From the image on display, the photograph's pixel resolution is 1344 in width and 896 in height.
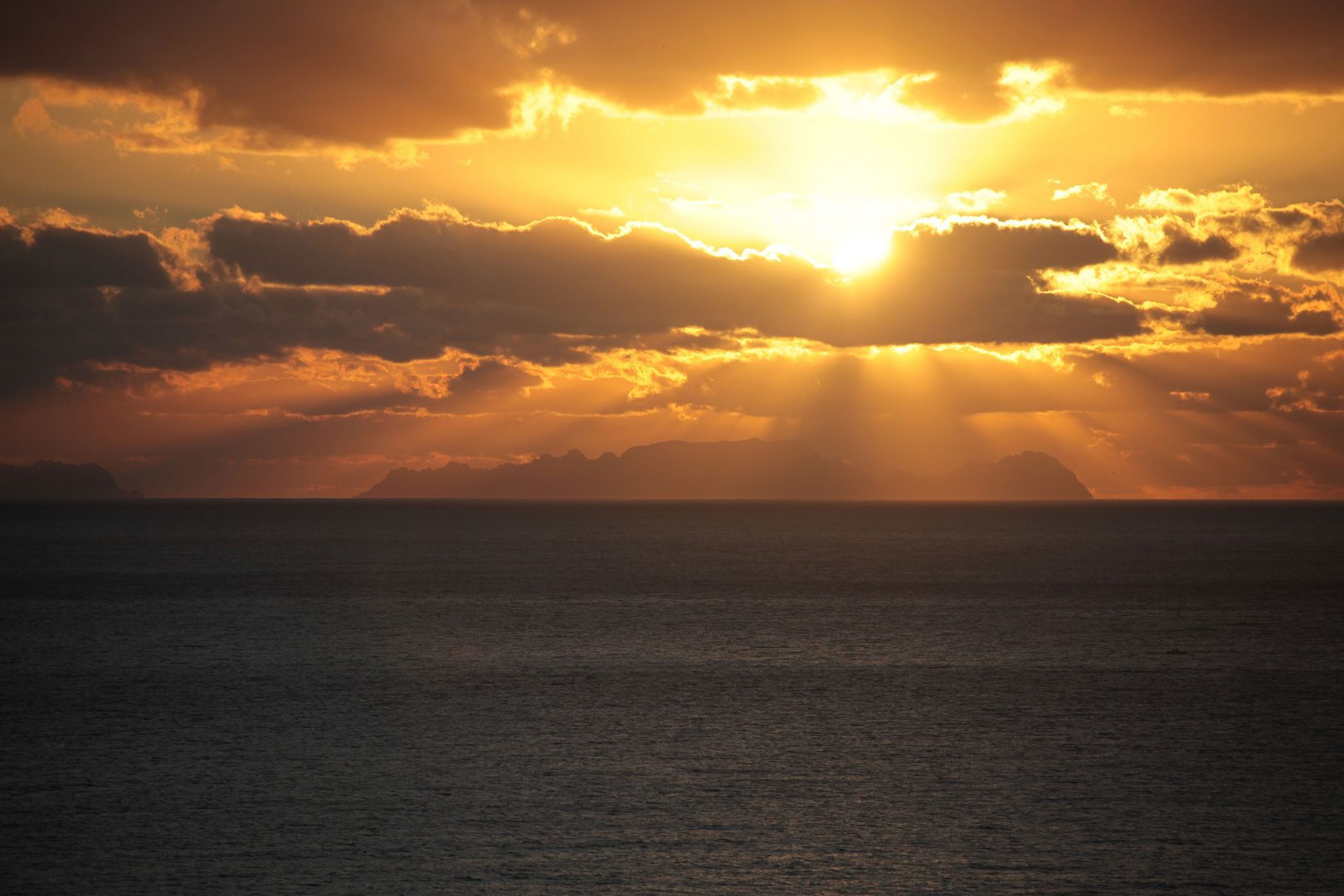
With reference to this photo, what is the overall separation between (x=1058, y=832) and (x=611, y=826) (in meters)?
10.4

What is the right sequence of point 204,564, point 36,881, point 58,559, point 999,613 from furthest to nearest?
point 58,559 → point 204,564 → point 999,613 → point 36,881

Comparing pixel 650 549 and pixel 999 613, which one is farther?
pixel 650 549

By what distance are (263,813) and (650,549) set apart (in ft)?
460

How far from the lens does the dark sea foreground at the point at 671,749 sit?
918 inches

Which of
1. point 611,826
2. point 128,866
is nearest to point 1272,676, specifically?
point 611,826

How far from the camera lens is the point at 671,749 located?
33.9m

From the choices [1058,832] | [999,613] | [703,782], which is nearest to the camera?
[1058,832]

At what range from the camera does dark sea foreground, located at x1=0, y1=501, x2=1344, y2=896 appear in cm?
2333

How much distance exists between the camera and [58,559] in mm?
141500

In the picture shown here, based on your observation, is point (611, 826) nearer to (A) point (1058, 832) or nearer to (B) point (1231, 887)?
(A) point (1058, 832)

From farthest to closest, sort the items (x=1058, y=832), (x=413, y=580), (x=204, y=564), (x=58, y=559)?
(x=58, y=559)
(x=204, y=564)
(x=413, y=580)
(x=1058, y=832)

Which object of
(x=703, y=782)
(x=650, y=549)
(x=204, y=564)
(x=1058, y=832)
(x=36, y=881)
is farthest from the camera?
(x=650, y=549)

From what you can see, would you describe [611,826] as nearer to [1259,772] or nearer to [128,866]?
[128,866]

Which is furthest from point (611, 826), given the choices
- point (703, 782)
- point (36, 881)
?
point (36, 881)
